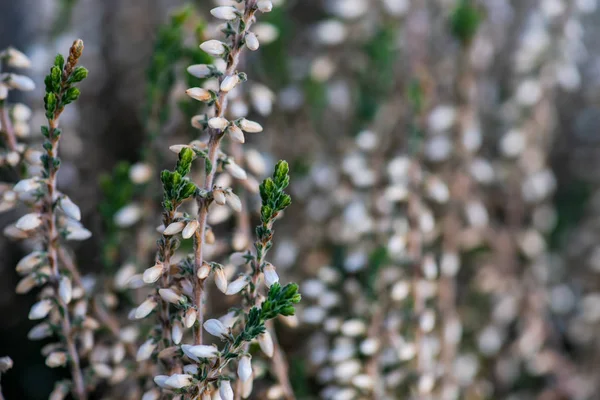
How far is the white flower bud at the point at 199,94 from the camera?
0.57 metres

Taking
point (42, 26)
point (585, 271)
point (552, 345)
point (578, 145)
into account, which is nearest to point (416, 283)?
point (552, 345)

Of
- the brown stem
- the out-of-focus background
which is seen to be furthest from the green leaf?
the brown stem

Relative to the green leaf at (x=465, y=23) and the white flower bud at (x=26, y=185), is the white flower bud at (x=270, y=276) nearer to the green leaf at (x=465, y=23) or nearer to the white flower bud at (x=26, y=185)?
the white flower bud at (x=26, y=185)

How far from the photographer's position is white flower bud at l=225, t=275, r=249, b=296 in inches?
23.0

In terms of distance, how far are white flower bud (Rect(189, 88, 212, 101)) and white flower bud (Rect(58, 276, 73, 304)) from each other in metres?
0.24

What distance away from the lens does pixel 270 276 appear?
58 cm

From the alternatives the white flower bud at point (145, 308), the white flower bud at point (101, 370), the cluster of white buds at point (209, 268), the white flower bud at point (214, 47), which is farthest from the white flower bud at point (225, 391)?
the white flower bud at point (214, 47)

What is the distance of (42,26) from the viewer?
3.91 feet

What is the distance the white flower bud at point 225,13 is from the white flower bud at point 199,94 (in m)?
0.07

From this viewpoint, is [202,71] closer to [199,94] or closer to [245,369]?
[199,94]

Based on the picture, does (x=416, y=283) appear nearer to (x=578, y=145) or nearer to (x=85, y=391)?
(x=85, y=391)

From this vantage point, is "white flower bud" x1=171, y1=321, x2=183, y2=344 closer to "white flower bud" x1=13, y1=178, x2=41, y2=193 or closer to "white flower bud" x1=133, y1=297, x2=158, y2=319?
"white flower bud" x1=133, y1=297, x2=158, y2=319

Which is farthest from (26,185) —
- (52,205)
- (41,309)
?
(41,309)

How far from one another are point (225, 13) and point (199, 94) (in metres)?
0.08
